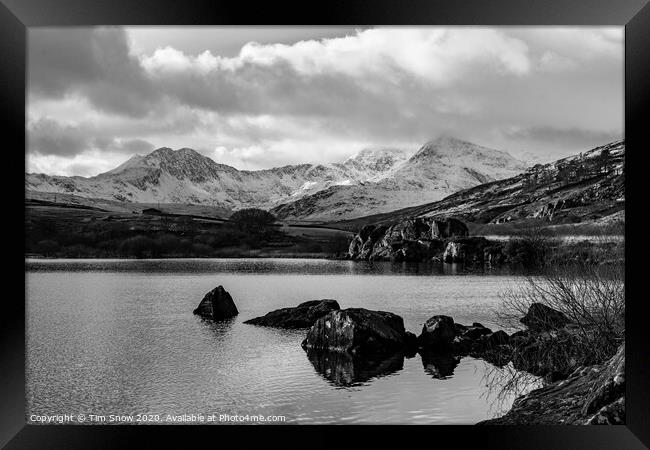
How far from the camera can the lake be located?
13.7 metres

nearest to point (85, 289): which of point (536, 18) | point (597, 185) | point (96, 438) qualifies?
point (96, 438)

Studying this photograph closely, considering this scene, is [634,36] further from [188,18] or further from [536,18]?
[188,18]

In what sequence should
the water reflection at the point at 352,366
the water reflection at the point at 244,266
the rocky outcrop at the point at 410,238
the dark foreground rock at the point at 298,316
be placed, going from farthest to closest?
the rocky outcrop at the point at 410,238
the water reflection at the point at 244,266
the dark foreground rock at the point at 298,316
the water reflection at the point at 352,366

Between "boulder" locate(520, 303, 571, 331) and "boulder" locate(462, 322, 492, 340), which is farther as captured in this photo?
"boulder" locate(462, 322, 492, 340)

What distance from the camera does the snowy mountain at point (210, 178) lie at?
176 feet

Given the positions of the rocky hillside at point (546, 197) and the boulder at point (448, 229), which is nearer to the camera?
the boulder at point (448, 229)

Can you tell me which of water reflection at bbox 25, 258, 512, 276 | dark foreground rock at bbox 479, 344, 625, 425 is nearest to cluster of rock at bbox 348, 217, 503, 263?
water reflection at bbox 25, 258, 512, 276

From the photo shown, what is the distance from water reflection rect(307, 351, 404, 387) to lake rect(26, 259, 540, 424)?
A: 38 millimetres

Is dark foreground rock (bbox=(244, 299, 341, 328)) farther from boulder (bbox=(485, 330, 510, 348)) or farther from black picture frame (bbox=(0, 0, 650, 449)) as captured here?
black picture frame (bbox=(0, 0, 650, 449))

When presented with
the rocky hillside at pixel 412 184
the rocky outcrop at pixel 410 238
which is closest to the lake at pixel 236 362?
the rocky outcrop at pixel 410 238

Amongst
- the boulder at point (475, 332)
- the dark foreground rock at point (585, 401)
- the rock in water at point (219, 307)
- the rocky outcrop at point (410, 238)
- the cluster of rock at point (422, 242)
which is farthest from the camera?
the rocky outcrop at point (410, 238)

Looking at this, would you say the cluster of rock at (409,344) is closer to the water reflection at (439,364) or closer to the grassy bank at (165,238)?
the water reflection at (439,364)

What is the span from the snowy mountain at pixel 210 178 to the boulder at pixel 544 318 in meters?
31.1

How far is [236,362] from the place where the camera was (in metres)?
17.4
